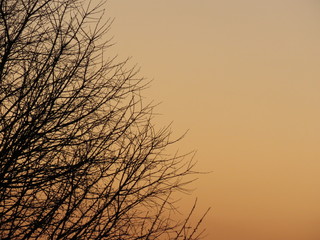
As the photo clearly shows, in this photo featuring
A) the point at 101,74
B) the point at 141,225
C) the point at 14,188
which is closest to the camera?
the point at 14,188

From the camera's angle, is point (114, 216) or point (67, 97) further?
point (67, 97)

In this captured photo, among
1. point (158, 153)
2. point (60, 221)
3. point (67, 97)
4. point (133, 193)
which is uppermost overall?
point (67, 97)

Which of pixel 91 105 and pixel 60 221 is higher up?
pixel 91 105

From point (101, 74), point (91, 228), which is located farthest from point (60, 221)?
point (101, 74)

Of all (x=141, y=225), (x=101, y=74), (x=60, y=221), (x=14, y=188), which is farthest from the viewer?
(x=101, y=74)

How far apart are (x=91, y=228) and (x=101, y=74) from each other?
2.30 meters

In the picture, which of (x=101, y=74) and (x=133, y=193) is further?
(x=101, y=74)

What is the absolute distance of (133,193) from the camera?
7.95m

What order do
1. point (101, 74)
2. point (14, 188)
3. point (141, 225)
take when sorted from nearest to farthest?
point (14, 188) → point (141, 225) → point (101, 74)

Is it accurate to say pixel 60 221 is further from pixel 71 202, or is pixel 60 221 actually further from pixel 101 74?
pixel 101 74

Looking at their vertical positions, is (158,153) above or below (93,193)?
above

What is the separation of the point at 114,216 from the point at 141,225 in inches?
25.5

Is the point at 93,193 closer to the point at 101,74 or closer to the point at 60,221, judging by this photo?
the point at 60,221

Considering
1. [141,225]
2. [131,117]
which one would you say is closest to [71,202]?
[141,225]
